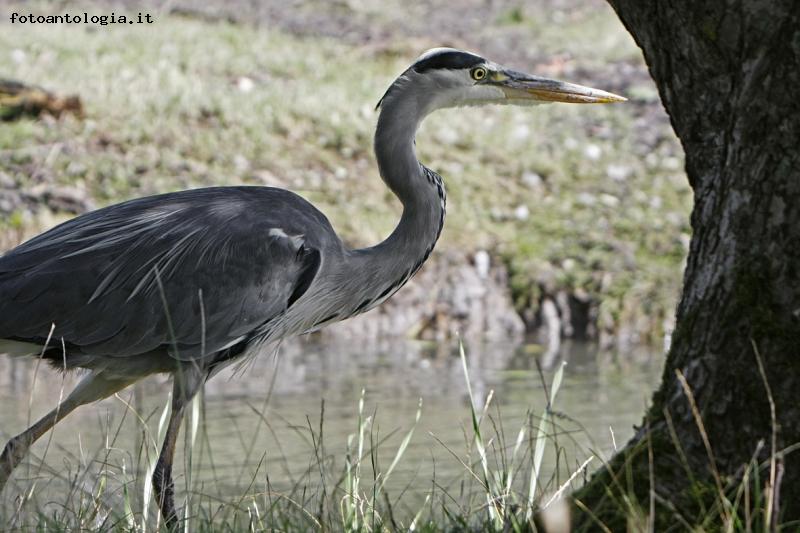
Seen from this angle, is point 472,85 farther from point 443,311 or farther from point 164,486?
point 443,311

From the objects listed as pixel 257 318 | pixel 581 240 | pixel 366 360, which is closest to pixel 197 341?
pixel 257 318

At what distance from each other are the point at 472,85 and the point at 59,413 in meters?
2.07

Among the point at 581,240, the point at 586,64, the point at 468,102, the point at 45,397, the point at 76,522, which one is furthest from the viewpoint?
the point at 586,64

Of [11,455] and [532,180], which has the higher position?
[532,180]

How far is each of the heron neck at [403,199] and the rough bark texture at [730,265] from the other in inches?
65.5

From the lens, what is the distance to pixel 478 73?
494 centimetres

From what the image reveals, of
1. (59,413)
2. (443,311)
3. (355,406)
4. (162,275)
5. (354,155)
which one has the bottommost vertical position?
(355,406)

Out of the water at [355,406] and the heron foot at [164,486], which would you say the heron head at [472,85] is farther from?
the heron foot at [164,486]

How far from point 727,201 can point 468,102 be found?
2.10 meters

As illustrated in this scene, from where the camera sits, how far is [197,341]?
174 inches

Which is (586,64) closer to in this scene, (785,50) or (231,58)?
(231,58)
